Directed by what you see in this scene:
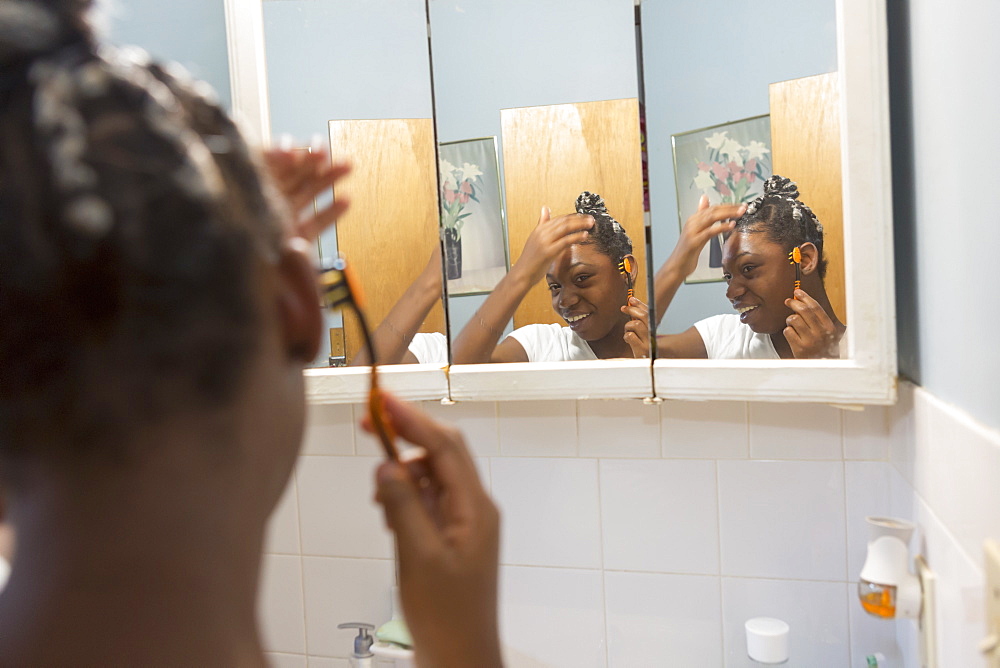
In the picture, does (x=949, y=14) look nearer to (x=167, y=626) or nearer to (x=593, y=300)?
(x=593, y=300)

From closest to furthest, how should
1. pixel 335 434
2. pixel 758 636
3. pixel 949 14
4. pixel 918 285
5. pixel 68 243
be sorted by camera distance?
pixel 68 243, pixel 949 14, pixel 918 285, pixel 758 636, pixel 335 434

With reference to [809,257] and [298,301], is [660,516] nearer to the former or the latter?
[809,257]

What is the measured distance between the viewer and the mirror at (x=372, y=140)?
111cm

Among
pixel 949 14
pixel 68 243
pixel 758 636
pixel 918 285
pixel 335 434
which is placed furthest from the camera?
pixel 335 434

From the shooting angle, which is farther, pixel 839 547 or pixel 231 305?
pixel 839 547

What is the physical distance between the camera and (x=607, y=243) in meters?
1.05

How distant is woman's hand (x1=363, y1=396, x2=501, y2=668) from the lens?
43cm

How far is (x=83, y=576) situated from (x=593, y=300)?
32.3 inches

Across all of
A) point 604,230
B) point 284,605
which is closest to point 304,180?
point 604,230

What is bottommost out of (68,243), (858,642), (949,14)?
(858,642)

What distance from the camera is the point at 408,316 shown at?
114 cm

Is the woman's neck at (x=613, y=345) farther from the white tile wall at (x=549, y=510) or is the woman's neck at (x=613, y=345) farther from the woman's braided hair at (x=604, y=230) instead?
the white tile wall at (x=549, y=510)

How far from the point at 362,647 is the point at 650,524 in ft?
1.50

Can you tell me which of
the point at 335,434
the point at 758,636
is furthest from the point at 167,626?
the point at 335,434
